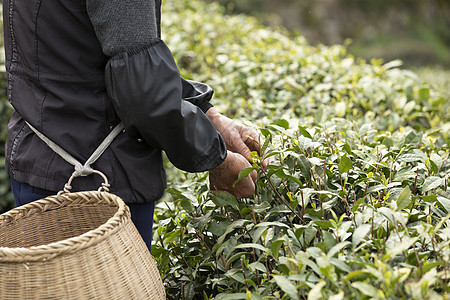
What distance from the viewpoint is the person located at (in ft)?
4.60

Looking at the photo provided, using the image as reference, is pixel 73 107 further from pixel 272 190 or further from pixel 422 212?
pixel 422 212

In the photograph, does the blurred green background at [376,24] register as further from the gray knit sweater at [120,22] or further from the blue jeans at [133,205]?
the gray knit sweater at [120,22]

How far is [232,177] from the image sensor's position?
1.73 m

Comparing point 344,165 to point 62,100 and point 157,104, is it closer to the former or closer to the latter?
point 157,104

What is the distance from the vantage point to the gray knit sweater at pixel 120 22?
136 cm

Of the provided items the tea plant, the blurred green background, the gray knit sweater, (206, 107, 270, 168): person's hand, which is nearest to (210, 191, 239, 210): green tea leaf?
the tea plant

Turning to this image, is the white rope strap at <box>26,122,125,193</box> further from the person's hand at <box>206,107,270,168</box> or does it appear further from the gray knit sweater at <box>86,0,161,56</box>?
the person's hand at <box>206,107,270,168</box>

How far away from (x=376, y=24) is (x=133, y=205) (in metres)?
15.4

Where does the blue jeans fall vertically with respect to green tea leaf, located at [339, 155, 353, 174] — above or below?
below

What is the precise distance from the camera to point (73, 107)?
153 centimetres

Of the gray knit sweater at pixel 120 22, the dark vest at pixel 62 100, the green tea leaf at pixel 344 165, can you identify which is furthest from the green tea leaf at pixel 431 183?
the gray knit sweater at pixel 120 22

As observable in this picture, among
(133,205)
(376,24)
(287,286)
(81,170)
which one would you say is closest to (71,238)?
(81,170)

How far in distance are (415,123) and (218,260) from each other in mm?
2000

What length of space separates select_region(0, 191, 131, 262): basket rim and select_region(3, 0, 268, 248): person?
0.05 meters
